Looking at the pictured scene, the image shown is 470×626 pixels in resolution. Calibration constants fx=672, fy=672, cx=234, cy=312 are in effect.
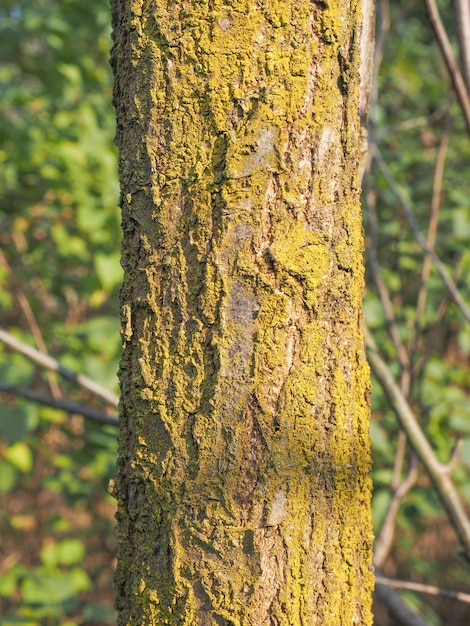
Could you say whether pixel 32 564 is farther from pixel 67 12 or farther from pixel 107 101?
pixel 67 12

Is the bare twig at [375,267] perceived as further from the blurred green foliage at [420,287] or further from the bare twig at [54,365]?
the bare twig at [54,365]

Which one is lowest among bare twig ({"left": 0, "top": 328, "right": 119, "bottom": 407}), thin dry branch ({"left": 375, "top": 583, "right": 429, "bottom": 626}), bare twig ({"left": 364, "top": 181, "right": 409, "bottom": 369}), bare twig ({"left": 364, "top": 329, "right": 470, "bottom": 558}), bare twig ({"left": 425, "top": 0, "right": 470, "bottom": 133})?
thin dry branch ({"left": 375, "top": 583, "right": 429, "bottom": 626})

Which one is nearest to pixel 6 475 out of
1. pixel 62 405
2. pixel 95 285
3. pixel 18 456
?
pixel 18 456

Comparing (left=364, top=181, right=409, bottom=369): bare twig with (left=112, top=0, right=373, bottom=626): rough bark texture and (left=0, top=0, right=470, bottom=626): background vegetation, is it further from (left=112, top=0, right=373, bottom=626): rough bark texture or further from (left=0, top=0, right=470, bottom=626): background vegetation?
(left=112, top=0, right=373, bottom=626): rough bark texture

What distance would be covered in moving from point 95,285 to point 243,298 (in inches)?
92.7

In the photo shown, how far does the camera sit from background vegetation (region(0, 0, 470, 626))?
84.5 inches

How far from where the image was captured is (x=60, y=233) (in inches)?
126

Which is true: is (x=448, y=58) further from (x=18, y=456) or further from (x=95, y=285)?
(x=18, y=456)

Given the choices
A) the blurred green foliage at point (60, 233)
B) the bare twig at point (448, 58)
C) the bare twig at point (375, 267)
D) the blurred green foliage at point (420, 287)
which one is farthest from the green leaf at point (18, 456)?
the bare twig at point (448, 58)

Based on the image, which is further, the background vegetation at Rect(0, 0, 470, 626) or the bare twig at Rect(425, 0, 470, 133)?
the background vegetation at Rect(0, 0, 470, 626)

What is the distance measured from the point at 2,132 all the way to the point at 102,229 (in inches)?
24.9

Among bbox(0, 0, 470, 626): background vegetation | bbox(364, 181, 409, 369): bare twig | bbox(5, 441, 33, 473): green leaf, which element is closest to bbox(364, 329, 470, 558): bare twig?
bbox(0, 0, 470, 626): background vegetation

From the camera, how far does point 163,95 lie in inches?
30.0

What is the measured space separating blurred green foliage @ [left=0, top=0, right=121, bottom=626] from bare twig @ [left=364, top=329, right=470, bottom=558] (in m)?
0.79
